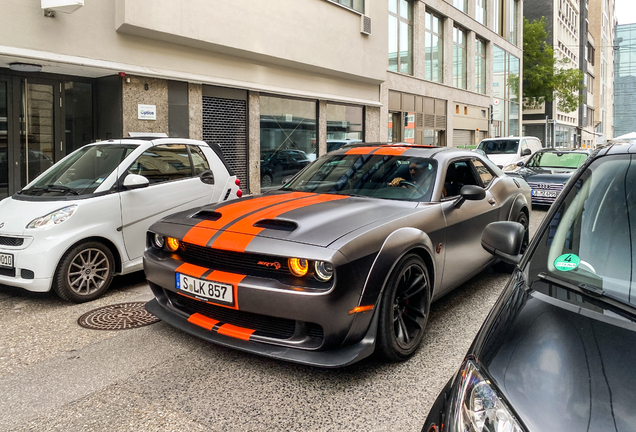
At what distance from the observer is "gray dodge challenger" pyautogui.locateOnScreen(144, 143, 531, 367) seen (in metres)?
3.14

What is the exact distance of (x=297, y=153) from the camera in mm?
16266

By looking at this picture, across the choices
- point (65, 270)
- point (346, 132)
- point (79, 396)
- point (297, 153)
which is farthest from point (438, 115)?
point (79, 396)

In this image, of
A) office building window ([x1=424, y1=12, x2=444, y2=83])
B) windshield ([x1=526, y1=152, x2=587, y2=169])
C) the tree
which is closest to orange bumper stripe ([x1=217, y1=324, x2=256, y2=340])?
windshield ([x1=526, y1=152, x2=587, y2=169])

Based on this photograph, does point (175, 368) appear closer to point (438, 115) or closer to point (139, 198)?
point (139, 198)

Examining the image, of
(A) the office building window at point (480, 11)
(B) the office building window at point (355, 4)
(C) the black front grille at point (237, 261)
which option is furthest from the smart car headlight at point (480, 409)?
(A) the office building window at point (480, 11)

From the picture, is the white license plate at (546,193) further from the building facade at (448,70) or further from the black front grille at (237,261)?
the black front grille at (237,261)

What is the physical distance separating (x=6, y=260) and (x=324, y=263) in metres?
3.56

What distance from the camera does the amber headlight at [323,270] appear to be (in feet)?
10.3

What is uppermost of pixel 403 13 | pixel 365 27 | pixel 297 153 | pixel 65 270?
pixel 403 13

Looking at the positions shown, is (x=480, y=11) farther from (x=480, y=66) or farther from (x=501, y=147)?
(x=501, y=147)

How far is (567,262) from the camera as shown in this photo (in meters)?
2.07

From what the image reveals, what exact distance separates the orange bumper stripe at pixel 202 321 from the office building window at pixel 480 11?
29501mm

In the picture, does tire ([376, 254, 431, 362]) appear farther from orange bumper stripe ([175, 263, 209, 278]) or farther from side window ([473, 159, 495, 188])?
side window ([473, 159, 495, 188])

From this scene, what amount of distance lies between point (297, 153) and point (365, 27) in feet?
16.6
